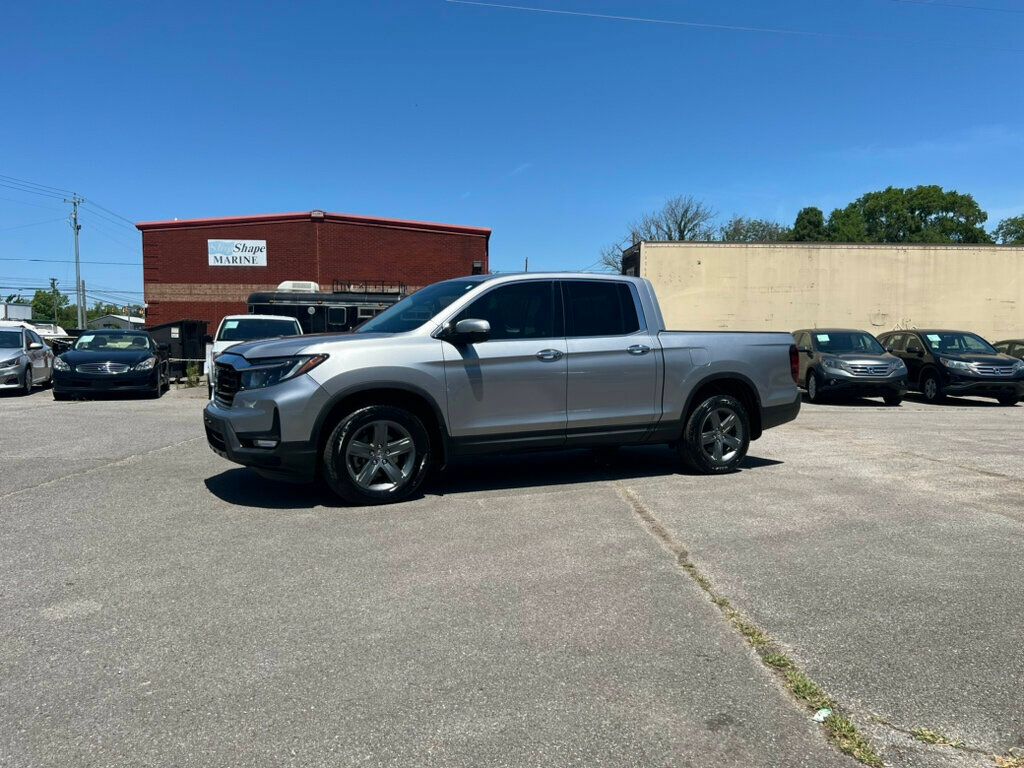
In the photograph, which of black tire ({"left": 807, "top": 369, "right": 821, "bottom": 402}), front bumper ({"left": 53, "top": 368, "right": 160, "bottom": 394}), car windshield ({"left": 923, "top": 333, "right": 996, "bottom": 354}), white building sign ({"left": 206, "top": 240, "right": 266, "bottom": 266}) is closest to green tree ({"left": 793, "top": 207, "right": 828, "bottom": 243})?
white building sign ({"left": 206, "top": 240, "right": 266, "bottom": 266})

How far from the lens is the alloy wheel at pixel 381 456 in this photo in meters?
5.99

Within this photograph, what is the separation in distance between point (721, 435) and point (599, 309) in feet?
5.88

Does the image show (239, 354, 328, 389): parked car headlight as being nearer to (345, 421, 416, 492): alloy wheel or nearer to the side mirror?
(345, 421, 416, 492): alloy wheel

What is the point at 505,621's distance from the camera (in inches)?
148

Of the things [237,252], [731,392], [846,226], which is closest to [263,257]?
[237,252]

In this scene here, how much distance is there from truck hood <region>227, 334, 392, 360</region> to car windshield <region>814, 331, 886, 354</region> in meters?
12.6

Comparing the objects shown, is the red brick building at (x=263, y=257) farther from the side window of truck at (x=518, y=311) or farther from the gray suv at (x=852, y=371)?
the side window of truck at (x=518, y=311)

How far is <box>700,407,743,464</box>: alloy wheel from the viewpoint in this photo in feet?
24.3

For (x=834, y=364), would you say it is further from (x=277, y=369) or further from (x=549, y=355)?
(x=277, y=369)

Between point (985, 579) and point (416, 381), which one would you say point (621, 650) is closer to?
point (985, 579)

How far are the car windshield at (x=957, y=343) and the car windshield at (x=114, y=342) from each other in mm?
17226

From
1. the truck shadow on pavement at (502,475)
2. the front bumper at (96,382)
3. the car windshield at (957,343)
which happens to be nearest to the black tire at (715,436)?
the truck shadow on pavement at (502,475)

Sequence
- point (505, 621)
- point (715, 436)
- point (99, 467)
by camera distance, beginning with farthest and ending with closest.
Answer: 1. point (99, 467)
2. point (715, 436)
3. point (505, 621)

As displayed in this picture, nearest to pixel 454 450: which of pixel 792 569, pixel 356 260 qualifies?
pixel 792 569
